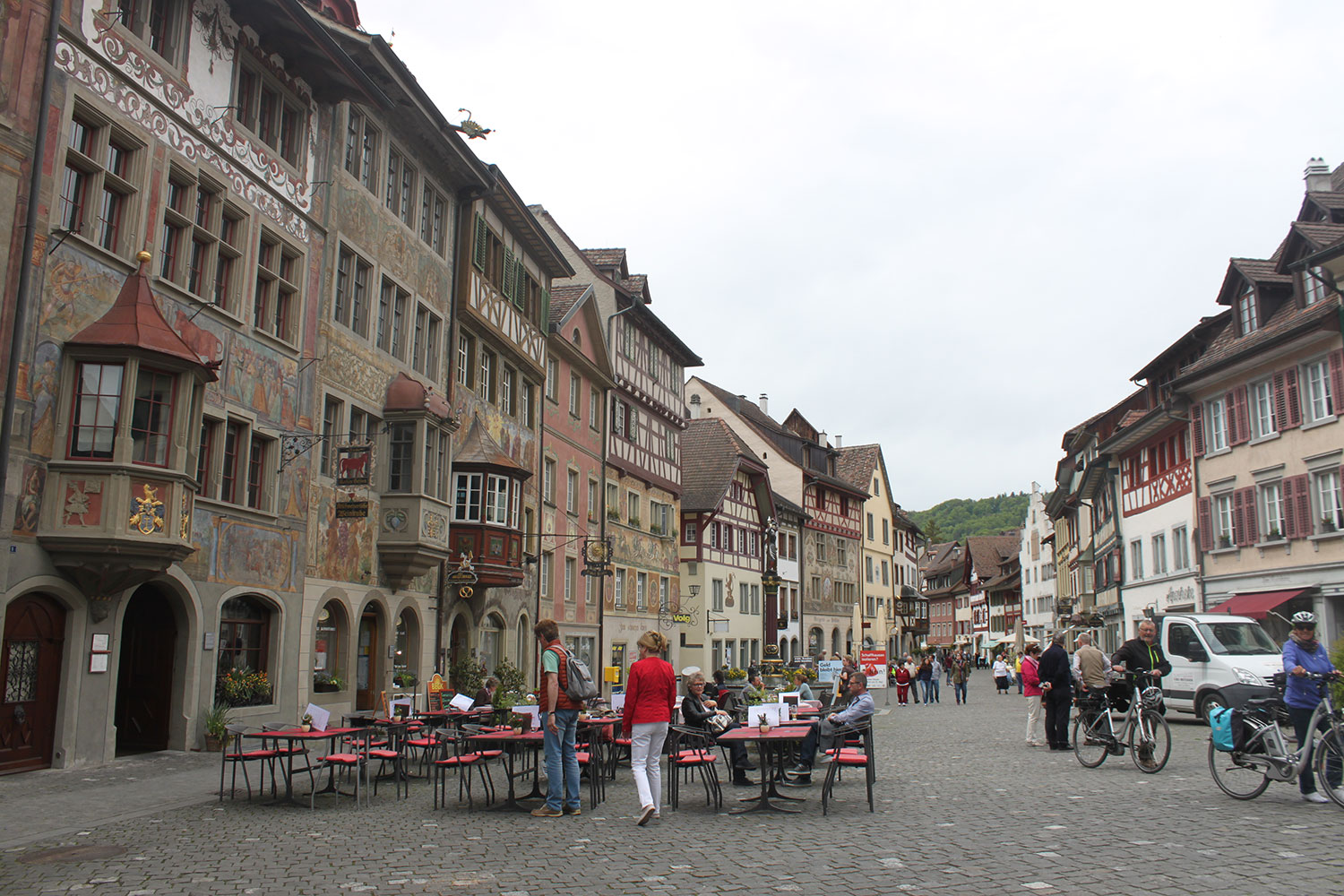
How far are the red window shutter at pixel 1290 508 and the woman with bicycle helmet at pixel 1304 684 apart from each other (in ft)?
62.4

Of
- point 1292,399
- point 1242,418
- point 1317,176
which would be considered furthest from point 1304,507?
point 1317,176

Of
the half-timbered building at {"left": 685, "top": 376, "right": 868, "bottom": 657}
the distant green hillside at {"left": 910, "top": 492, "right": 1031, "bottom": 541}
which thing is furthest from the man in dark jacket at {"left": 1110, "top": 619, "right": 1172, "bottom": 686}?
the distant green hillside at {"left": 910, "top": 492, "right": 1031, "bottom": 541}

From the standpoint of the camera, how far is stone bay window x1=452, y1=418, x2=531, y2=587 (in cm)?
2427

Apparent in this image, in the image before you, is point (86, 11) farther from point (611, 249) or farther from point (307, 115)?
point (611, 249)

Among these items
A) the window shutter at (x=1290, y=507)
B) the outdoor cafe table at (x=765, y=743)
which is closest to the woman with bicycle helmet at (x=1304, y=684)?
the outdoor cafe table at (x=765, y=743)

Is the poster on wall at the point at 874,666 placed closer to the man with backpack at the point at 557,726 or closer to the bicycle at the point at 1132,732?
the bicycle at the point at 1132,732

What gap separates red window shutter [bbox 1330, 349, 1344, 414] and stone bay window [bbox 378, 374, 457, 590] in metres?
20.1

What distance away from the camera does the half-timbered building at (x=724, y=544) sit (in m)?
44.9

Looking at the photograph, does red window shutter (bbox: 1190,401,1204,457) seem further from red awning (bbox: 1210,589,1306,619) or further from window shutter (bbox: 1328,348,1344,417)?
window shutter (bbox: 1328,348,1344,417)

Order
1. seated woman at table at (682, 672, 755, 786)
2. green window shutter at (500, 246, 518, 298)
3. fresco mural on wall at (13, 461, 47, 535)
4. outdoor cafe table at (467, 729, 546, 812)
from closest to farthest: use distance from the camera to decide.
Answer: outdoor cafe table at (467, 729, 546, 812), fresco mural on wall at (13, 461, 47, 535), seated woman at table at (682, 672, 755, 786), green window shutter at (500, 246, 518, 298)

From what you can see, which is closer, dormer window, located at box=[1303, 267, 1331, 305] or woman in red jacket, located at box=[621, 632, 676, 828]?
woman in red jacket, located at box=[621, 632, 676, 828]

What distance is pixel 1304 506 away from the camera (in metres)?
26.6

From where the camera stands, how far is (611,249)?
40.8 m

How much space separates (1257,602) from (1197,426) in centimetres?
621
